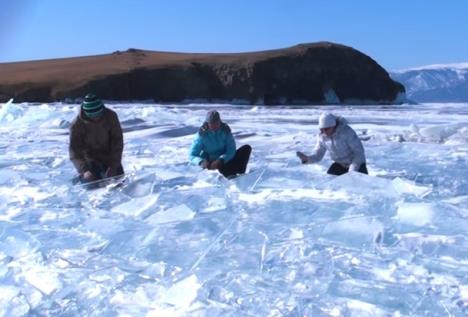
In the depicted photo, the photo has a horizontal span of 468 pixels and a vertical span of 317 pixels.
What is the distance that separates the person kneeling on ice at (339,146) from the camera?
572 centimetres

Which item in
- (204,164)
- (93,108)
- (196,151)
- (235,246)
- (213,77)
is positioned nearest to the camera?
(235,246)

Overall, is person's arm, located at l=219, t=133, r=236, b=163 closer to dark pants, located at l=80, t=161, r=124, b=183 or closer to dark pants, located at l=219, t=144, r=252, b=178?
dark pants, located at l=219, t=144, r=252, b=178

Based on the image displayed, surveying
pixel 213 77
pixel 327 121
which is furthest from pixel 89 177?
pixel 213 77

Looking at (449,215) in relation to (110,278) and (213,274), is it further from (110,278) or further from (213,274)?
(110,278)

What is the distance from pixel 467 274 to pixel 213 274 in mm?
1173

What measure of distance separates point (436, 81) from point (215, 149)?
94.0 m

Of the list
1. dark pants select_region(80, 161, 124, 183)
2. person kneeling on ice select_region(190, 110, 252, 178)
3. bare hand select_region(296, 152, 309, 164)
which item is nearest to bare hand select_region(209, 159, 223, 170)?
person kneeling on ice select_region(190, 110, 252, 178)

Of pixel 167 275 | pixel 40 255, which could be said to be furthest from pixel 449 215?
pixel 40 255

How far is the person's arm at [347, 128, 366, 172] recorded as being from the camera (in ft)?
18.9

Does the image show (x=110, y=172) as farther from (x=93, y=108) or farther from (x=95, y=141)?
(x=93, y=108)

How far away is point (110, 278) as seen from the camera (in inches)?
130

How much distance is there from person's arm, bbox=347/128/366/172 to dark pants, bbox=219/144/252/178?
0.96 m

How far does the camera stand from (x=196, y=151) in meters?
6.11

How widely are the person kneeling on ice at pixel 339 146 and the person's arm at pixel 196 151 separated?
86 centimetres
